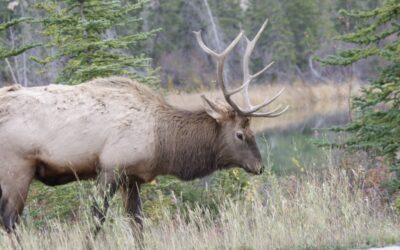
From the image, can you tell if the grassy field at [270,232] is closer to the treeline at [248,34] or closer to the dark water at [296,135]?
the dark water at [296,135]

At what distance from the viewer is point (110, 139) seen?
25.5 ft

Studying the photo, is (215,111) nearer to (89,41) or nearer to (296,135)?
(89,41)

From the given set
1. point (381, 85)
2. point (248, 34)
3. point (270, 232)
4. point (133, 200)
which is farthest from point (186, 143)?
point (248, 34)

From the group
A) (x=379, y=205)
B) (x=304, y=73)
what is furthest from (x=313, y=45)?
(x=379, y=205)

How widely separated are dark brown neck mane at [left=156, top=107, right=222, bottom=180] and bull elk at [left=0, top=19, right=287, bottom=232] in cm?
1

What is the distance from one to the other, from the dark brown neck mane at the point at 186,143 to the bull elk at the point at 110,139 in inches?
0.4

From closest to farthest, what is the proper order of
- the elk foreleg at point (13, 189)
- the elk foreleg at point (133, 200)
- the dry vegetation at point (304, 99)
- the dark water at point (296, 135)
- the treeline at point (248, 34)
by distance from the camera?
1. the elk foreleg at point (13, 189)
2. the elk foreleg at point (133, 200)
3. the dark water at point (296, 135)
4. the dry vegetation at point (304, 99)
5. the treeline at point (248, 34)

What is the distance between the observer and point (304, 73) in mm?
43625

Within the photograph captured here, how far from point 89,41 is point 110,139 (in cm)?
357

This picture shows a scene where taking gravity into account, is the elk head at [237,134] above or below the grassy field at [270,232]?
above

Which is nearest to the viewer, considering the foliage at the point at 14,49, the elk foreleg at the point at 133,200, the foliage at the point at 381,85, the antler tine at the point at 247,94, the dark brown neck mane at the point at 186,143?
the elk foreleg at the point at 133,200

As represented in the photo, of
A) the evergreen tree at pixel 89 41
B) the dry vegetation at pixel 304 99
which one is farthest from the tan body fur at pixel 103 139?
the dry vegetation at pixel 304 99

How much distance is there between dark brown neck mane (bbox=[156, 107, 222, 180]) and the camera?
26.9 ft

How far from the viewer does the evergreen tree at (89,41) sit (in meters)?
10.7
